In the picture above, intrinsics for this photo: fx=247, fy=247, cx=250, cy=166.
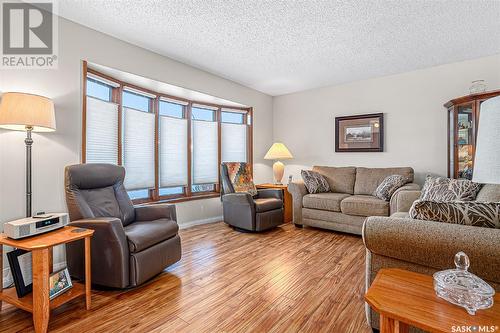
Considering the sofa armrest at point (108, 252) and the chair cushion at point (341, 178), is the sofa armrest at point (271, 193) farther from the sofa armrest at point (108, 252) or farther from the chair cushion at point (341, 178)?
the sofa armrest at point (108, 252)

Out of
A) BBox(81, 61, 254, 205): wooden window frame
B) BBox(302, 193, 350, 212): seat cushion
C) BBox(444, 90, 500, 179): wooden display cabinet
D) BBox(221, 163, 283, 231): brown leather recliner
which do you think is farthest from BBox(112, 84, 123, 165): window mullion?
BBox(444, 90, 500, 179): wooden display cabinet

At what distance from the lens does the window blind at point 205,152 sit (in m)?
4.25

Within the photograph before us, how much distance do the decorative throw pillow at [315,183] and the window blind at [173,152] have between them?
2.02m

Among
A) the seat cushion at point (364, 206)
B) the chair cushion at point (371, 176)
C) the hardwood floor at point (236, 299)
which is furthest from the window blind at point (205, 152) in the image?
the chair cushion at point (371, 176)

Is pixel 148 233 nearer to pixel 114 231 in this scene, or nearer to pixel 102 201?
pixel 114 231

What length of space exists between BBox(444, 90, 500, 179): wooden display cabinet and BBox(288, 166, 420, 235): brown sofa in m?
0.54

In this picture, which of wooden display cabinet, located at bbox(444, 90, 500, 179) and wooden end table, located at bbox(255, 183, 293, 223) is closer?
wooden display cabinet, located at bbox(444, 90, 500, 179)

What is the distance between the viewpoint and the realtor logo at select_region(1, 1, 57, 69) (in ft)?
7.01

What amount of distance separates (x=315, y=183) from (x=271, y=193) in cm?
74

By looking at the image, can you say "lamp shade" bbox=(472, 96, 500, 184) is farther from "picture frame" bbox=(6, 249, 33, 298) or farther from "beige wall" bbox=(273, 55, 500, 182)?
"beige wall" bbox=(273, 55, 500, 182)

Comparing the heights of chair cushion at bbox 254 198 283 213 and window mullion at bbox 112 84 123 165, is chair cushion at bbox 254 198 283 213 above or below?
below

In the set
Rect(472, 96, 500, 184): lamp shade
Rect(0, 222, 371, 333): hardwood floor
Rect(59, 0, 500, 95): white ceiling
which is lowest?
Rect(0, 222, 371, 333): hardwood floor

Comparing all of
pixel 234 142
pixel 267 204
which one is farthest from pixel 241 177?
pixel 234 142

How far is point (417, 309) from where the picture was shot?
89 cm
